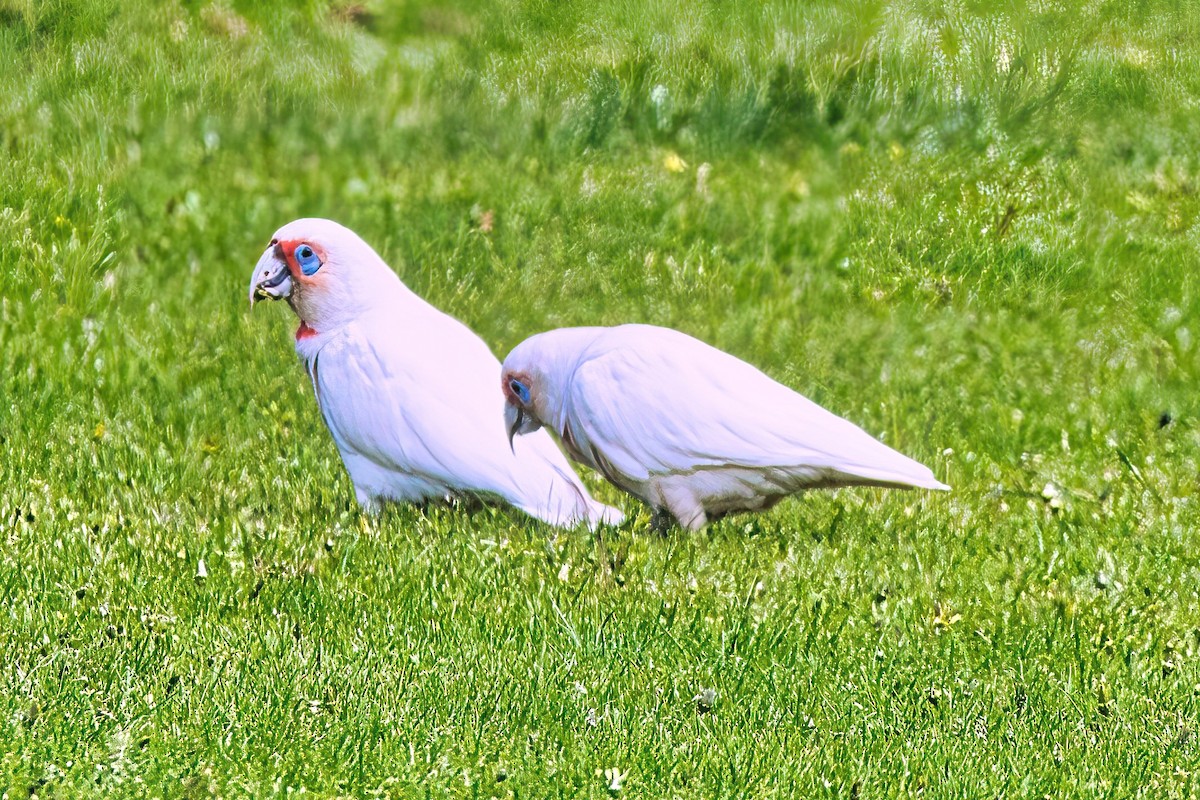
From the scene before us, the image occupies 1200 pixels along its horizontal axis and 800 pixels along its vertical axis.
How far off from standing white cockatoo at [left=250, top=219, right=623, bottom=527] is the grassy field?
15cm

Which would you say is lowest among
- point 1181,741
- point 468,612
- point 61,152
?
point 1181,741

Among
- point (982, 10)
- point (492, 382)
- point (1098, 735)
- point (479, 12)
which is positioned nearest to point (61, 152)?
point (479, 12)

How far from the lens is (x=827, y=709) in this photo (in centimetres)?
369

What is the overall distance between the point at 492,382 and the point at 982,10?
4564mm

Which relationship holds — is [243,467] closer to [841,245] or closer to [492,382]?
[492,382]

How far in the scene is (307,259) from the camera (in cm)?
471

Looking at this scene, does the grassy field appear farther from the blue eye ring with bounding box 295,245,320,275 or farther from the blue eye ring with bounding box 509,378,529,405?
the blue eye ring with bounding box 295,245,320,275

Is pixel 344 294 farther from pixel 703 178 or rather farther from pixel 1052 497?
pixel 703 178

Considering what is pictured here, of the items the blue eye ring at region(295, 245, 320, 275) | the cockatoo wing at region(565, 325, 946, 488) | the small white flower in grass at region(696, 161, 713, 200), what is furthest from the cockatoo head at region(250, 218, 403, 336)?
the small white flower in grass at region(696, 161, 713, 200)

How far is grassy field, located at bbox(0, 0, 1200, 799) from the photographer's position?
3557 millimetres

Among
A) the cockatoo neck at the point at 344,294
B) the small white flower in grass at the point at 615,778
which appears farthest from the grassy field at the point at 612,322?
the cockatoo neck at the point at 344,294

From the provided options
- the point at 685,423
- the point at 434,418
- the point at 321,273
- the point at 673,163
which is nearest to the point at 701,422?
the point at 685,423

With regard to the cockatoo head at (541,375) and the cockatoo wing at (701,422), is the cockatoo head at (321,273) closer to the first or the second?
the cockatoo head at (541,375)

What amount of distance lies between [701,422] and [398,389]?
0.99m
